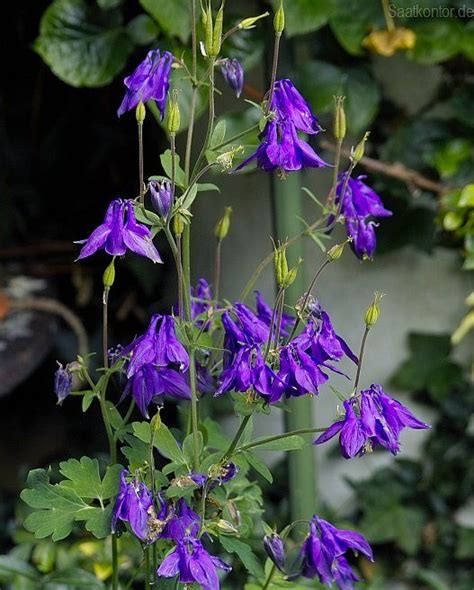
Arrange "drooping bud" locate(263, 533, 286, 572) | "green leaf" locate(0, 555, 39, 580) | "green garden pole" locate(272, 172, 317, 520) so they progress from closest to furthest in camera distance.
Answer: "drooping bud" locate(263, 533, 286, 572) → "green leaf" locate(0, 555, 39, 580) → "green garden pole" locate(272, 172, 317, 520)

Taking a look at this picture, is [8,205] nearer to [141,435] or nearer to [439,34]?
[439,34]

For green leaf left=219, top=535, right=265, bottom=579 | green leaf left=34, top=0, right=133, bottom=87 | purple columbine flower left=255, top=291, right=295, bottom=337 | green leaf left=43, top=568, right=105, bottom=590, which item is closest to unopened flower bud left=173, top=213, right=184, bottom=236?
purple columbine flower left=255, top=291, right=295, bottom=337

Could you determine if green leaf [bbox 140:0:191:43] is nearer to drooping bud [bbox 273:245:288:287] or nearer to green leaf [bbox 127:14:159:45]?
green leaf [bbox 127:14:159:45]

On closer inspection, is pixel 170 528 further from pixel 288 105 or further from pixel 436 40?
pixel 436 40

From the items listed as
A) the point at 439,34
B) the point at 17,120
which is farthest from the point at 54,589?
the point at 17,120

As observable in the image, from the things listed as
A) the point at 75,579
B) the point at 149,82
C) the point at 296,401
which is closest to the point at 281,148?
the point at 149,82

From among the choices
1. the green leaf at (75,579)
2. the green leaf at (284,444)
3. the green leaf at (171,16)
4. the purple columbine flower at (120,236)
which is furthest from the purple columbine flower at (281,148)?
the green leaf at (171,16)

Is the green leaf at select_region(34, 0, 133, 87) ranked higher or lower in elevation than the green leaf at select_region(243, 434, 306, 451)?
higher
